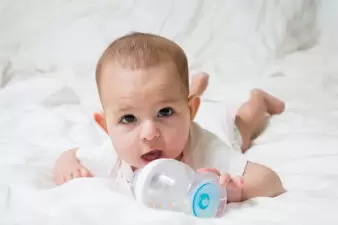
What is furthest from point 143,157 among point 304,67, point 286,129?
point 304,67

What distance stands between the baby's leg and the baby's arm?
29cm

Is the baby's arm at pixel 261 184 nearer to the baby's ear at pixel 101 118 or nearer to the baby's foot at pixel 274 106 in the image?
the baby's ear at pixel 101 118

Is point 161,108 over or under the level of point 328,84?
over

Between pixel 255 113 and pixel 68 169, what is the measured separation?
0.52m

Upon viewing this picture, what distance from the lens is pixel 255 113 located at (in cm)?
137

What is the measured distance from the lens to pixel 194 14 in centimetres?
203

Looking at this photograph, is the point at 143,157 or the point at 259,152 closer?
the point at 143,157

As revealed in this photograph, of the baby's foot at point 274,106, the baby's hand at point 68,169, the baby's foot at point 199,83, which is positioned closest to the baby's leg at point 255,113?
the baby's foot at point 274,106

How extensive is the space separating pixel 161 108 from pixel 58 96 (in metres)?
0.70

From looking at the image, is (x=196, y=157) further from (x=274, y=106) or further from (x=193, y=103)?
(x=274, y=106)

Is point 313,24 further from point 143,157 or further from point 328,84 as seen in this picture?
point 143,157

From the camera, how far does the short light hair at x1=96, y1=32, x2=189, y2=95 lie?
3.03 ft

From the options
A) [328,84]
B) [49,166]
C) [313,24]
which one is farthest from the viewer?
[313,24]

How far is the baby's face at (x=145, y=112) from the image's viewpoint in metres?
0.91
